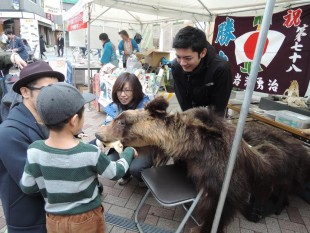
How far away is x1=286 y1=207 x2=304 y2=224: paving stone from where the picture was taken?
9.00 feet

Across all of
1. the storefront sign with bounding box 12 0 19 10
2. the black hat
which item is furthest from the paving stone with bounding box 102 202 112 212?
the storefront sign with bounding box 12 0 19 10

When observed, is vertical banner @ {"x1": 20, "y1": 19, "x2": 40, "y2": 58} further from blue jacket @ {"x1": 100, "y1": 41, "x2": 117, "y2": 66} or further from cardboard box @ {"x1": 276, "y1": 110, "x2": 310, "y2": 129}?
cardboard box @ {"x1": 276, "y1": 110, "x2": 310, "y2": 129}

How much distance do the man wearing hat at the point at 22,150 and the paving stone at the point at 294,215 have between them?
2754 mm

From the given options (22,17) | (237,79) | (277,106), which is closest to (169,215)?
(277,106)

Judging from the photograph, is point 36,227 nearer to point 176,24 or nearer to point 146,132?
point 146,132

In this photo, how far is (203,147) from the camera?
179 centimetres

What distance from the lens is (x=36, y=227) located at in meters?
1.64

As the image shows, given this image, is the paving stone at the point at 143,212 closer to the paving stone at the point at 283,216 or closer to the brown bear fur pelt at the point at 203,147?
the brown bear fur pelt at the point at 203,147

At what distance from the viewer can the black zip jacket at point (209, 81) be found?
96.3 inches

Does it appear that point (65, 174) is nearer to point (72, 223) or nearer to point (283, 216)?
point (72, 223)

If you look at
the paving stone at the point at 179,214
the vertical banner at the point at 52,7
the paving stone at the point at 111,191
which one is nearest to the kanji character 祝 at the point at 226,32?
the paving stone at the point at 179,214

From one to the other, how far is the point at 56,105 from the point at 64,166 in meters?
0.37

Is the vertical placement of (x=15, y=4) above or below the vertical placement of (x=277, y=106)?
above

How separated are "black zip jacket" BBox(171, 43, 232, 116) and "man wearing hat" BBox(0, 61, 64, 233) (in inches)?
58.6
